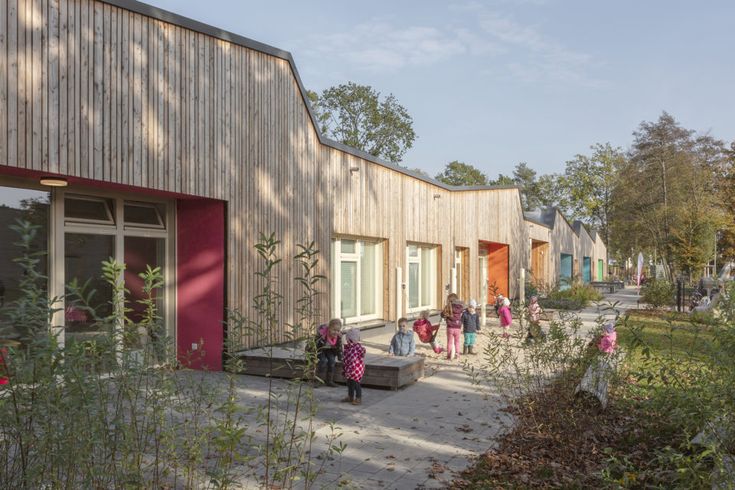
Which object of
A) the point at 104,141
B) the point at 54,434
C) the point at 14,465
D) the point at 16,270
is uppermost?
the point at 104,141

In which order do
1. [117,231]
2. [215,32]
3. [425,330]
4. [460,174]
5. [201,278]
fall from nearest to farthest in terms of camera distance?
[117,231], [215,32], [201,278], [425,330], [460,174]

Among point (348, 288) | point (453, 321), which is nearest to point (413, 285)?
point (348, 288)

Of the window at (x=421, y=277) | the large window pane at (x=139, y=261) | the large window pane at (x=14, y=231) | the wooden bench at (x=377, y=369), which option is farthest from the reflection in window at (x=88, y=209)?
the window at (x=421, y=277)

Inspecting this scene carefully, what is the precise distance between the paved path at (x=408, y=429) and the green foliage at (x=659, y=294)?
48.4 feet

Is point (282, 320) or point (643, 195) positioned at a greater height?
point (643, 195)

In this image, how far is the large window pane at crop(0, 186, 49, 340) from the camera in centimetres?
824

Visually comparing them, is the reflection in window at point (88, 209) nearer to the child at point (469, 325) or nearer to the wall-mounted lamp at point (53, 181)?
the wall-mounted lamp at point (53, 181)

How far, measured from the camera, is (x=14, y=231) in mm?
7945

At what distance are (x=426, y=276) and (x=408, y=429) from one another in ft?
40.2

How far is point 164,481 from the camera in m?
4.51

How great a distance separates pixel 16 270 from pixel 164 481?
5.12m

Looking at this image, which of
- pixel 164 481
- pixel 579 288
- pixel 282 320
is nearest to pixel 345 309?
pixel 282 320

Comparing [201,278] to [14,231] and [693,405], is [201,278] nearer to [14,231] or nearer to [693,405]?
[14,231]

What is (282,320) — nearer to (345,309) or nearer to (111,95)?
(345,309)
